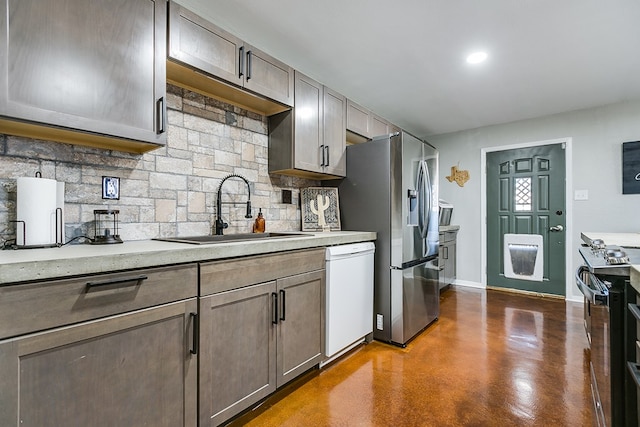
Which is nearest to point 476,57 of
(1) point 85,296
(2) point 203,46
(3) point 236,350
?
(2) point 203,46

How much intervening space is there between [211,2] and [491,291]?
483 centimetres

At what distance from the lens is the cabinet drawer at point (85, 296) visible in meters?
0.93

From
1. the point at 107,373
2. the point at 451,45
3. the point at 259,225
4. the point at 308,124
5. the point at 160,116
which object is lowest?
the point at 107,373

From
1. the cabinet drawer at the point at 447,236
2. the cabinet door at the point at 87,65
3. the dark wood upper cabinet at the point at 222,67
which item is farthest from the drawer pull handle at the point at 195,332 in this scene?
the cabinet drawer at the point at 447,236

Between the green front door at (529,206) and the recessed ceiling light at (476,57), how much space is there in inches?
90.6

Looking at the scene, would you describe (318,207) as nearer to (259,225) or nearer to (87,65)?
(259,225)

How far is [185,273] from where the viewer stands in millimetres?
1344

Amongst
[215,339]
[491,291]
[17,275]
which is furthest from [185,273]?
[491,291]

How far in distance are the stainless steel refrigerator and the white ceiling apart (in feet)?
2.33

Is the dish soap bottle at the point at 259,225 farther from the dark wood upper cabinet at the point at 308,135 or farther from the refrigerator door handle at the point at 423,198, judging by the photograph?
the refrigerator door handle at the point at 423,198

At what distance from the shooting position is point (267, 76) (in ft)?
7.17

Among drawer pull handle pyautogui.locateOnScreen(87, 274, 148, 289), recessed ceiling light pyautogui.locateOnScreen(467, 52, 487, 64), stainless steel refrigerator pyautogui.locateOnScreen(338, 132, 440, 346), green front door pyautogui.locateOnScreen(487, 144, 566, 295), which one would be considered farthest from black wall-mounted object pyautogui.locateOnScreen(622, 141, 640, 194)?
drawer pull handle pyautogui.locateOnScreen(87, 274, 148, 289)

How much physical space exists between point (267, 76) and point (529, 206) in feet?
13.3

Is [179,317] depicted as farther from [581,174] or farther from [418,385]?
[581,174]
